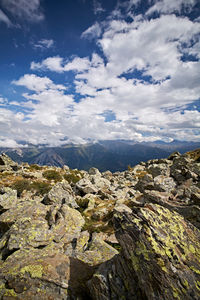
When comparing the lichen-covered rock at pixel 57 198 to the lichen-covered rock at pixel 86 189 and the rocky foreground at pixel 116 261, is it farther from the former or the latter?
the lichen-covered rock at pixel 86 189

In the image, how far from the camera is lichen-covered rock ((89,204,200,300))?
4.88 metres

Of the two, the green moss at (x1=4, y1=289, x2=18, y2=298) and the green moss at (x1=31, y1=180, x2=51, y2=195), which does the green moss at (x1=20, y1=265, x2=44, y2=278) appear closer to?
the green moss at (x1=4, y1=289, x2=18, y2=298)

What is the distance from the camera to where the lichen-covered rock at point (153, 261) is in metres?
4.88

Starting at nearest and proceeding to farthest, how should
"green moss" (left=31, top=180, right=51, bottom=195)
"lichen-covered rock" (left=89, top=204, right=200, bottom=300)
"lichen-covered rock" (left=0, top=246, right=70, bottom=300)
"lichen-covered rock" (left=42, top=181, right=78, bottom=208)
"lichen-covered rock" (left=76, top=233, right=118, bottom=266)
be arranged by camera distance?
"lichen-covered rock" (left=89, top=204, right=200, bottom=300)
"lichen-covered rock" (left=0, top=246, right=70, bottom=300)
"lichen-covered rock" (left=76, top=233, right=118, bottom=266)
"lichen-covered rock" (left=42, top=181, right=78, bottom=208)
"green moss" (left=31, top=180, right=51, bottom=195)

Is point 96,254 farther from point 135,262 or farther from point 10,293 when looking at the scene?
point 10,293

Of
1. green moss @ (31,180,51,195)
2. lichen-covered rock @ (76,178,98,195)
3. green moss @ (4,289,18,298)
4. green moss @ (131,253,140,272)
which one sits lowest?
lichen-covered rock @ (76,178,98,195)

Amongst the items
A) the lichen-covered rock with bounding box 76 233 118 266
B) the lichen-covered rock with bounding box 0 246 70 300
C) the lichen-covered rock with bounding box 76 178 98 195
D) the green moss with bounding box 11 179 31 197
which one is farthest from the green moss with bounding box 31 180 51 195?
the lichen-covered rock with bounding box 76 233 118 266

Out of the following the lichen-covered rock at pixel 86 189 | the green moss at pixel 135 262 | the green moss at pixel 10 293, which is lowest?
the lichen-covered rock at pixel 86 189

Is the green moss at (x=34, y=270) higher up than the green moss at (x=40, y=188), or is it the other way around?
the green moss at (x=34, y=270)

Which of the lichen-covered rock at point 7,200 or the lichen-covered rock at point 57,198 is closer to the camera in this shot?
the lichen-covered rock at point 7,200

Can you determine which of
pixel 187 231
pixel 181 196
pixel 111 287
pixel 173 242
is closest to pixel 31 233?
pixel 111 287

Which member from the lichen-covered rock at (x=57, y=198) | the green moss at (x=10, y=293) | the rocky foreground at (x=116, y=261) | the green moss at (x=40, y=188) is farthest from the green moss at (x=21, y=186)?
the green moss at (x=10, y=293)

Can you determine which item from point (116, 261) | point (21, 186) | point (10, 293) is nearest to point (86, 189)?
point (21, 186)

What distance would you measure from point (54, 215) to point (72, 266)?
7.00 meters
